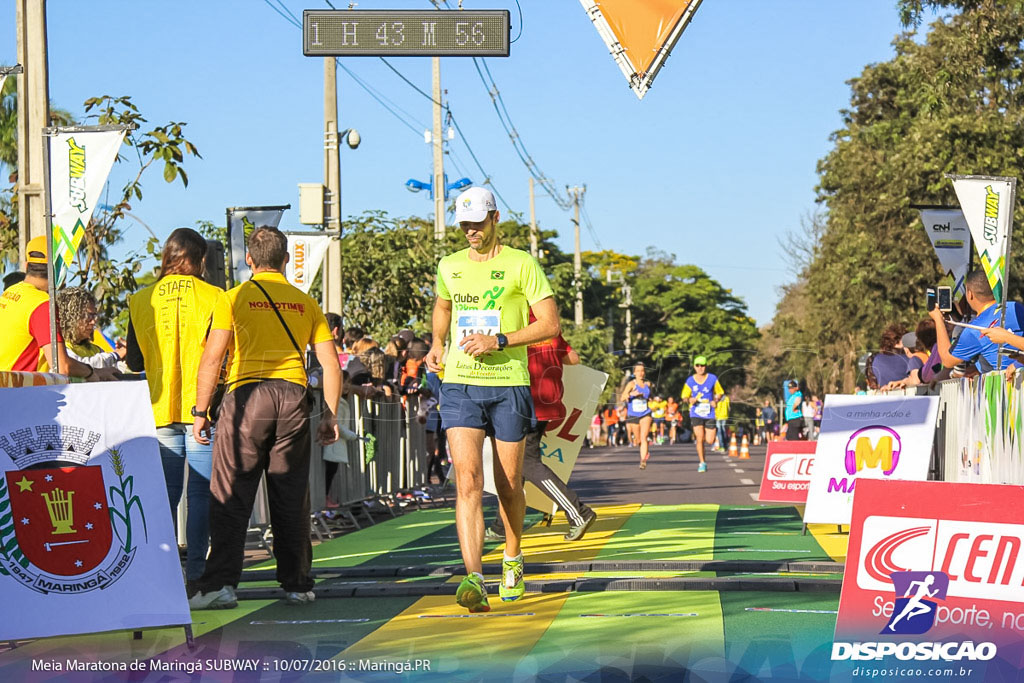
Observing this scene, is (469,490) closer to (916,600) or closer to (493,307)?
(493,307)

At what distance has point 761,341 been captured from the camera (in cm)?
12538

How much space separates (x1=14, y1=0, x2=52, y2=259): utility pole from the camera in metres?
11.8

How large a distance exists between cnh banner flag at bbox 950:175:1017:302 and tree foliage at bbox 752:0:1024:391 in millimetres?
4001

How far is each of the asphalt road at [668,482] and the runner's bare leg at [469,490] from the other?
8.93 m

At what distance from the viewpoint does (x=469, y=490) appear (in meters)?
7.59

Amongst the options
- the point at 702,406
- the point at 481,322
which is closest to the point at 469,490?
the point at 481,322

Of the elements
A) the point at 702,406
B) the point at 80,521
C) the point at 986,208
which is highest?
the point at 986,208

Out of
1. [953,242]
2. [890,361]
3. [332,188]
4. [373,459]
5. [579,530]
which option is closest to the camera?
[579,530]

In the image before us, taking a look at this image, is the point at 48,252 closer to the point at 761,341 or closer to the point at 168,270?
the point at 168,270

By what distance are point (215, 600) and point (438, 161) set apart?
2992 centimetres

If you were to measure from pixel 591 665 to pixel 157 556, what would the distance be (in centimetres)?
193

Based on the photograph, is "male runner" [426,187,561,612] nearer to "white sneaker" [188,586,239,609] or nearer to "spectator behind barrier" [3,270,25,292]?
"white sneaker" [188,586,239,609]

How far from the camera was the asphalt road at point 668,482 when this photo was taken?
683 inches

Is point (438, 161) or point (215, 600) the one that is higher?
point (438, 161)
